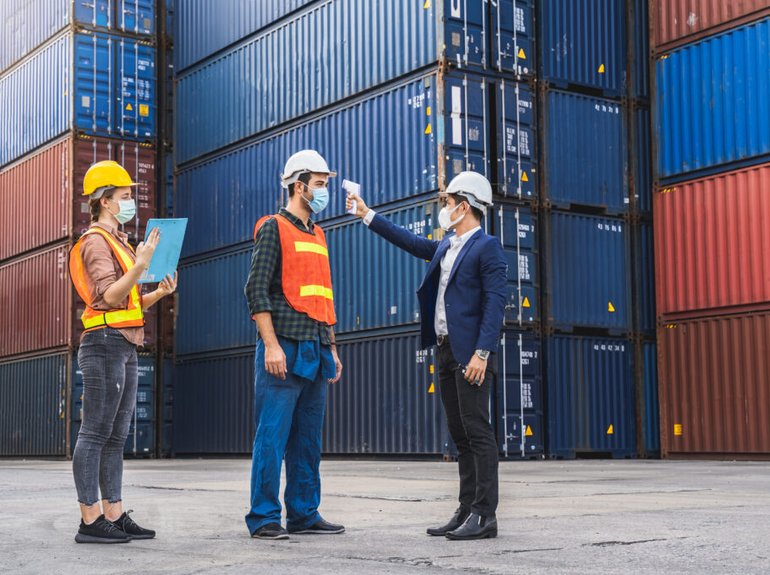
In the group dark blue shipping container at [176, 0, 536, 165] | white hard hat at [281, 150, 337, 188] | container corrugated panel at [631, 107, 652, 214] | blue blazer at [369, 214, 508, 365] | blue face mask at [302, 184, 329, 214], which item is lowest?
blue blazer at [369, 214, 508, 365]

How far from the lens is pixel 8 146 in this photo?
2852 cm

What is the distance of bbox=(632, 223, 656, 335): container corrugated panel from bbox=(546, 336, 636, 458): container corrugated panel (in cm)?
66

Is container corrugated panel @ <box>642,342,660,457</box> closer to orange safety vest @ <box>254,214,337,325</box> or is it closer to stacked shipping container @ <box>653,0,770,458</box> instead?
stacked shipping container @ <box>653,0,770,458</box>

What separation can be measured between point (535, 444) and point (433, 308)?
14185 mm

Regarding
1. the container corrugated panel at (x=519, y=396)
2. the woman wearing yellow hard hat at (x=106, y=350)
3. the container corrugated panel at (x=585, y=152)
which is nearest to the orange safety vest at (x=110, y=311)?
the woman wearing yellow hard hat at (x=106, y=350)

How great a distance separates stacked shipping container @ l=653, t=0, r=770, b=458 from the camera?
19562 millimetres

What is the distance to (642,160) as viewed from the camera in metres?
22.4

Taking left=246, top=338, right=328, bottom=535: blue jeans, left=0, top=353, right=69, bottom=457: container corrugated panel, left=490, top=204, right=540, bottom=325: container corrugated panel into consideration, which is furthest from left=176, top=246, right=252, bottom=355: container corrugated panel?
left=246, top=338, right=328, bottom=535: blue jeans

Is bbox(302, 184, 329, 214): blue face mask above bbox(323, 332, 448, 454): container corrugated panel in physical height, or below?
above

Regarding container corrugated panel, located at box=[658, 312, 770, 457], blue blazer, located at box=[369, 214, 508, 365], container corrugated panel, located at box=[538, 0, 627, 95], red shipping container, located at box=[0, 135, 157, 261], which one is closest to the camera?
blue blazer, located at box=[369, 214, 508, 365]

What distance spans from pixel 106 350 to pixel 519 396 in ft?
48.5

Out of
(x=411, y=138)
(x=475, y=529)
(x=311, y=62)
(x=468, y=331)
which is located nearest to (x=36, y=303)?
(x=311, y=62)

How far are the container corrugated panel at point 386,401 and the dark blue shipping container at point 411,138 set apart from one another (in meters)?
2.79

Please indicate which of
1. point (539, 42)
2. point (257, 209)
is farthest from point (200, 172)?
point (539, 42)
